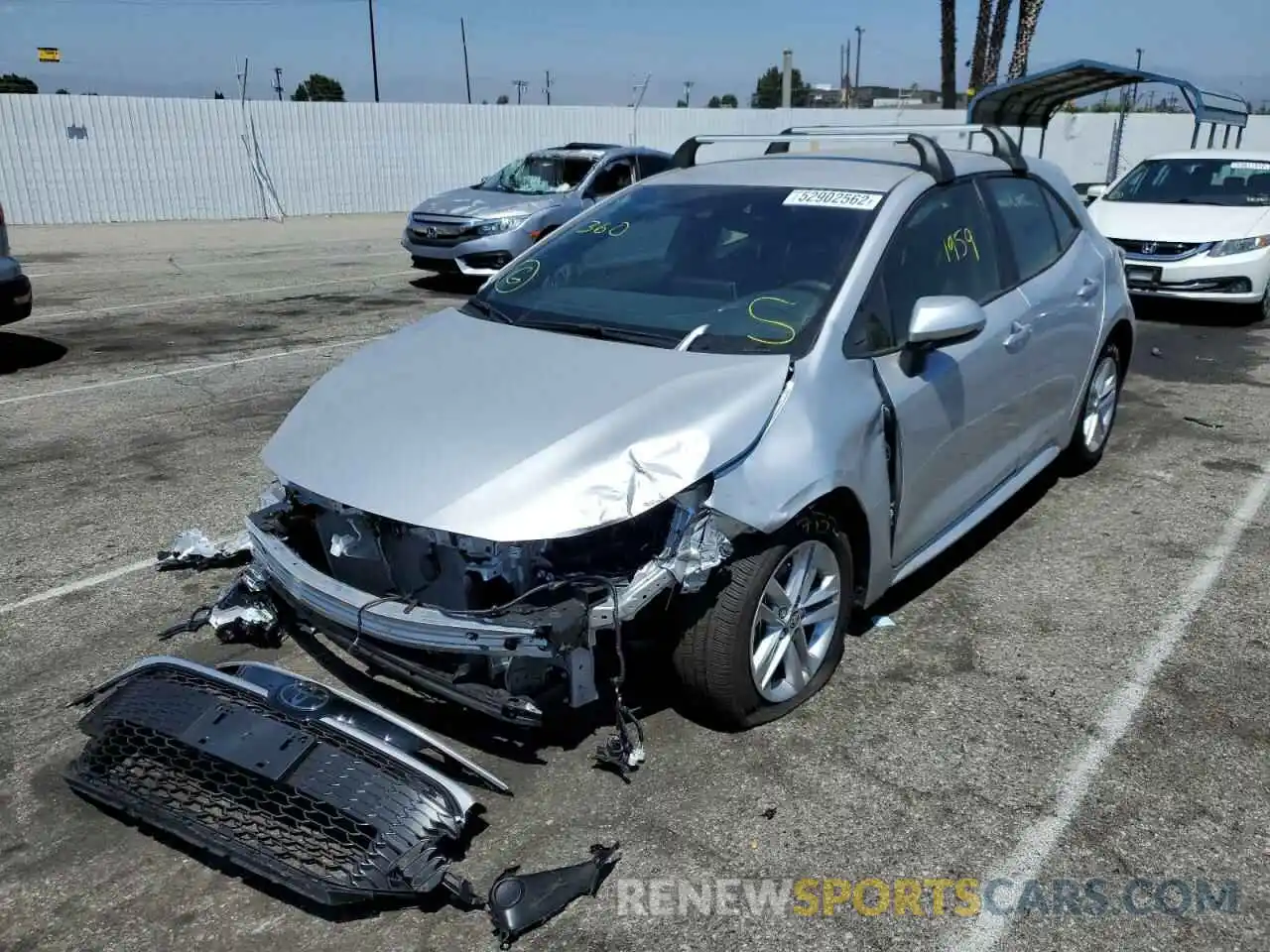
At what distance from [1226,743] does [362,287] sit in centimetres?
1181

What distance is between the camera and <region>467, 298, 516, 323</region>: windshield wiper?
4152 millimetres

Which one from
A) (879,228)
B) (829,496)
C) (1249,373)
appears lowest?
A: (1249,373)

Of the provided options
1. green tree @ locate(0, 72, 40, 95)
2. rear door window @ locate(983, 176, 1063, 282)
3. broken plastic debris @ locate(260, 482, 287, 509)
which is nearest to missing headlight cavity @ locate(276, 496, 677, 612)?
broken plastic debris @ locate(260, 482, 287, 509)

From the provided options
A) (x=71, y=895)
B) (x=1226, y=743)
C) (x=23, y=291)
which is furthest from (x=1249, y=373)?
(x=23, y=291)

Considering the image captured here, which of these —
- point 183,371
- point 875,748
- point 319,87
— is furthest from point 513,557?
point 319,87

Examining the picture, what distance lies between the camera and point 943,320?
3.56 metres

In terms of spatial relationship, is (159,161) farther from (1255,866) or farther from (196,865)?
(1255,866)

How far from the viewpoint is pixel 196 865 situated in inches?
113

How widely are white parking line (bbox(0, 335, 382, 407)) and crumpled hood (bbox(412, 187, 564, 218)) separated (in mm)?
3638

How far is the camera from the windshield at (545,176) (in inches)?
547

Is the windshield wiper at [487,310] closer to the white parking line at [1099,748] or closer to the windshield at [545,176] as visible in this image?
the white parking line at [1099,748]

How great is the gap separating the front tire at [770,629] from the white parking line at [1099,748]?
0.85 meters

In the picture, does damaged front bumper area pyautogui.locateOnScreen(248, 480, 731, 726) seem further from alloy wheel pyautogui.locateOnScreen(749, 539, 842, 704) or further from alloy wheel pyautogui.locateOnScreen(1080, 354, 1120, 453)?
alloy wheel pyautogui.locateOnScreen(1080, 354, 1120, 453)

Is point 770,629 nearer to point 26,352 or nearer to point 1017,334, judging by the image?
point 1017,334
